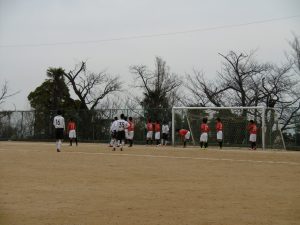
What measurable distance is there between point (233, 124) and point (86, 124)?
41.1ft

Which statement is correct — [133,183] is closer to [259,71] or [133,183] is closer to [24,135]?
[259,71]

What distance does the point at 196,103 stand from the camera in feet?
135

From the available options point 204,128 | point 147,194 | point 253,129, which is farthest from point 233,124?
point 147,194

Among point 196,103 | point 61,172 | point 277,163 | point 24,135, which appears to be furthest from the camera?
point 24,135

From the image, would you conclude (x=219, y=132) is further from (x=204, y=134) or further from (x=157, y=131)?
(x=157, y=131)

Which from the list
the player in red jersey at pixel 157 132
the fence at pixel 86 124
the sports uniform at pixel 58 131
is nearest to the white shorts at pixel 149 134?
the player in red jersey at pixel 157 132

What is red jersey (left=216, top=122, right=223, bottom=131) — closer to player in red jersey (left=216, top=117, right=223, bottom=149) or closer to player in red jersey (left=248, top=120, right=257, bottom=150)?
player in red jersey (left=216, top=117, right=223, bottom=149)

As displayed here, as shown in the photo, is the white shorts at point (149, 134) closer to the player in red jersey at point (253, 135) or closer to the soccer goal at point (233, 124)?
the soccer goal at point (233, 124)

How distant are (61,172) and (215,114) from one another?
64.2ft

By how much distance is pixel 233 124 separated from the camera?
107 ft

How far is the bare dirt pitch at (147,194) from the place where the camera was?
8117 mm

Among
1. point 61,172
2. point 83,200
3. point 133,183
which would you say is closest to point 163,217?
point 83,200

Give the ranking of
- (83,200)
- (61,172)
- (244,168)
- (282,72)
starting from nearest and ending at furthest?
(83,200) < (61,172) < (244,168) < (282,72)

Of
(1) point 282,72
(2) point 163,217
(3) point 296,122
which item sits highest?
(1) point 282,72
